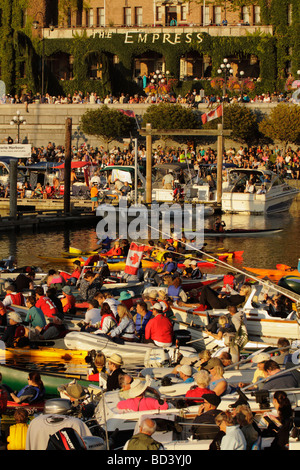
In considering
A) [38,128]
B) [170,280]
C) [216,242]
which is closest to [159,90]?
[38,128]

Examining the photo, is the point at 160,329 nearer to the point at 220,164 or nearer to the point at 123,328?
the point at 123,328

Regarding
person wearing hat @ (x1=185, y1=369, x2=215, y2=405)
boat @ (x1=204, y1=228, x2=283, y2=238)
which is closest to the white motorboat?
boat @ (x1=204, y1=228, x2=283, y2=238)

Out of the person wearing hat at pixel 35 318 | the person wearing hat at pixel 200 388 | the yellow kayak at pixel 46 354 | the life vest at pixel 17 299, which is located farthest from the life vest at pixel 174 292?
the person wearing hat at pixel 200 388

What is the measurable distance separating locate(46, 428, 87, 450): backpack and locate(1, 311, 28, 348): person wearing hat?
5.72 m

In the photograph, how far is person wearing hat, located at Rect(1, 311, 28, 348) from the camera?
13727mm

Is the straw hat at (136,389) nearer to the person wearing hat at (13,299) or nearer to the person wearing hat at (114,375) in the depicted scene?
the person wearing hat at (114,375)

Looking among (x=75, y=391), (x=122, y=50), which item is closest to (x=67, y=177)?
(x=75, y=391)

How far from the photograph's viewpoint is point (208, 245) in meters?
30.1

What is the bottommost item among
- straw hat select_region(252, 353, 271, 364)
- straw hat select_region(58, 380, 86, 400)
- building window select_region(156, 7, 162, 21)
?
straw hat select_region(58, 380, 86, 400)

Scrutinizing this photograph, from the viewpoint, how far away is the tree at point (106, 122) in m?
54.4

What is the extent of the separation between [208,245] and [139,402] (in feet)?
65.7

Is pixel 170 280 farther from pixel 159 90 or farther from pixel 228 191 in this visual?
pixel 159 90

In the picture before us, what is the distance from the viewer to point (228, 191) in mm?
40219

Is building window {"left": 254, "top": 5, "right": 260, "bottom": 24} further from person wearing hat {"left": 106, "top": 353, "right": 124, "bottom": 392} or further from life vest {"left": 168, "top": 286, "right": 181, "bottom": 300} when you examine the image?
person wearing hat {"left": 106, "top": 353, "right": 124, "bottom": 392}
